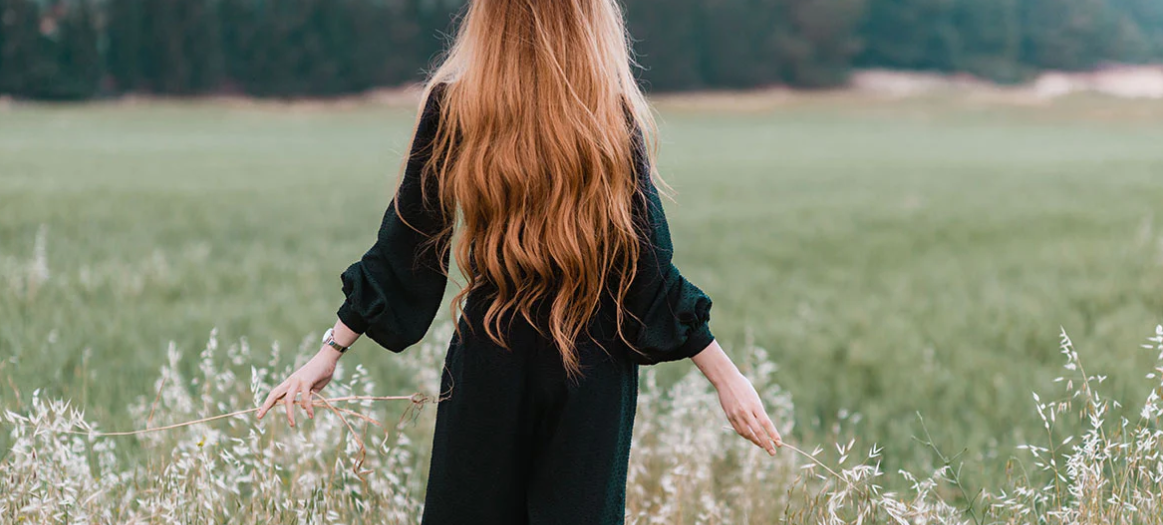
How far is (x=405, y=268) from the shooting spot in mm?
2336

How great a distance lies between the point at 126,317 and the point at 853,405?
464 centimetres

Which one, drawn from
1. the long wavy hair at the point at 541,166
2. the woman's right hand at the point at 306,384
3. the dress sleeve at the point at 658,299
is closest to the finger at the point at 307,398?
the woman's right hand at the point at 306,384

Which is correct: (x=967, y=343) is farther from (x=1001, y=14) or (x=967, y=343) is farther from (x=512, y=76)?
(x=1001, y=14)

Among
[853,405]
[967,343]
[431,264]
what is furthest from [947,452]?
[431,264]

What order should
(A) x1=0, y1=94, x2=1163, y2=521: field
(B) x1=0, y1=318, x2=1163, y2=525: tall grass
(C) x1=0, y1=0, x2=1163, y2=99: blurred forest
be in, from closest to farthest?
1. (B) x1=0, y1=318, x2=1163, y2=525: tall grass
2. (A) x1=0, y1=94, x2=1163, y2=521: field
3. (C) x1=0, y1=0, x2=1163, y2=99: blurred forest

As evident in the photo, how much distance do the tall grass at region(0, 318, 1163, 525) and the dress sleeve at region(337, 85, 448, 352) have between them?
238mm

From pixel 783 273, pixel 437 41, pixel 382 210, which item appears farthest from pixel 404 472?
pixel 437 41

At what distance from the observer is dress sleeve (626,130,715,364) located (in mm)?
2268

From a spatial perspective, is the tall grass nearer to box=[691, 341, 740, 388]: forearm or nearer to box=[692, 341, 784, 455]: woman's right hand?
box=[692, 341, 784, 455]: woman's right hand

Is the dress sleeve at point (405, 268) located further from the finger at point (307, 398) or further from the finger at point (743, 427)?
the finger at point (743, 427)

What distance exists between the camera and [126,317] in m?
6.52

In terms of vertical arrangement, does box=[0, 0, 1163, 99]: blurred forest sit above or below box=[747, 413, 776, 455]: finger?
below

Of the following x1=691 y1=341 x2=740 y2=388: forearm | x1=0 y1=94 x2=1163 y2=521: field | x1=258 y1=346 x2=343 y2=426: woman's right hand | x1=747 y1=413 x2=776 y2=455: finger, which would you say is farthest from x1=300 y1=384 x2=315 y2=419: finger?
x1=0 y1=94 x2=1163 y2=521: field

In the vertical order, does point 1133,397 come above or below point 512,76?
below
